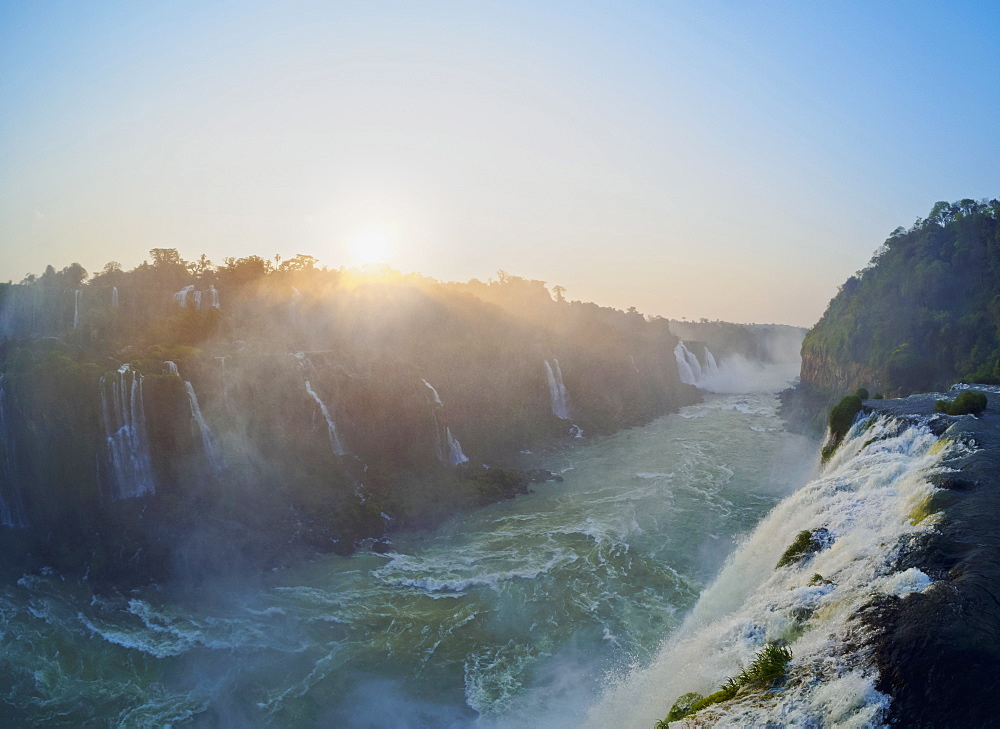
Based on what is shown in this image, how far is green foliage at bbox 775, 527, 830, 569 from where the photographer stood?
43.3 feet

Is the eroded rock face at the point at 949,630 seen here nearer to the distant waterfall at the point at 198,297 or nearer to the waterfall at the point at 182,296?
the distant waterfall at the point at 198,297

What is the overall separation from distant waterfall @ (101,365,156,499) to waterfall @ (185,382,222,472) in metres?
2.21

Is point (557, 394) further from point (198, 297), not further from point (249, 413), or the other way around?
point (198, 297)

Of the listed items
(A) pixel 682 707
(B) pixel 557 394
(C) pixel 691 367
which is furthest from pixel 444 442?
(C) pixel 691 367

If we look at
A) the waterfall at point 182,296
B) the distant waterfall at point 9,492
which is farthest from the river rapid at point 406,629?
the waterfall at point 182,296

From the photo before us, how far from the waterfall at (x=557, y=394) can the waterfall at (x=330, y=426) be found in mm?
23657

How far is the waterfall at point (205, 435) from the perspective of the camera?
95.8 ft

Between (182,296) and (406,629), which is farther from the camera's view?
(182,296)

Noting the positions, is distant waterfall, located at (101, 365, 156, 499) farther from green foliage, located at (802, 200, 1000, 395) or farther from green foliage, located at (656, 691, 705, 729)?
green foliage, located at (802, 200, 1000, 395)

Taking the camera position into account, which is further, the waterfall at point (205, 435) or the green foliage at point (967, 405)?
the waterfall at point (205, 435)

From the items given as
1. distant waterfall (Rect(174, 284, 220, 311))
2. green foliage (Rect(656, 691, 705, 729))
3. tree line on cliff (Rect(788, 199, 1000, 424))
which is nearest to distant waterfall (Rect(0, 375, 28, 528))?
distant waterfall (Rect(174, 284, 220, 311))

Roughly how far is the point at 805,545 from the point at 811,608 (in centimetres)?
348

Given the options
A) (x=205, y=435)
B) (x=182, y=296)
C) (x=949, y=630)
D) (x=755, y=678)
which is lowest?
(x=755, y=678)

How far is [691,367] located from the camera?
A: 83000 mm
